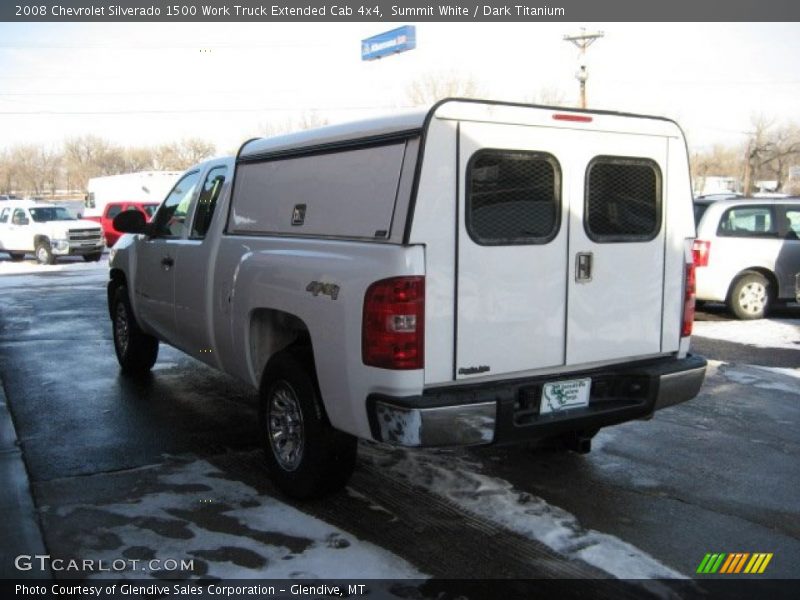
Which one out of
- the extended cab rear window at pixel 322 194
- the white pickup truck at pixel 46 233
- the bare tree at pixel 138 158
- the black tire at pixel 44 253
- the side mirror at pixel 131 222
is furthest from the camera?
the bare tree at pixel 138 158

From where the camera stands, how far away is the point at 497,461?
17.2 ft

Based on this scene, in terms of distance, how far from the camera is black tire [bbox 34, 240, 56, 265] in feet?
77.7

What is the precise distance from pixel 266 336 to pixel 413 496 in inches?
53.5

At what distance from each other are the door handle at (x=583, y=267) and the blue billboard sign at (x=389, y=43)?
31.6 metres

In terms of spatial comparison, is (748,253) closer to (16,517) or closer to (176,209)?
(176,209)

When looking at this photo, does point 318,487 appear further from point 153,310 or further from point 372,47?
point 372,47

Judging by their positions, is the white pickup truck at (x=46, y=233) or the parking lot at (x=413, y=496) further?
the white pickup truck at (x=46, y=233)

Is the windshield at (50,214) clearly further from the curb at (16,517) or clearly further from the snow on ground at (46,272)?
the curb at (16,517)

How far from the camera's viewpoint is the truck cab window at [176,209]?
634 centimetres

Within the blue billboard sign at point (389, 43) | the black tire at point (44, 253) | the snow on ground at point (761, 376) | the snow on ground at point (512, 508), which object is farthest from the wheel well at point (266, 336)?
the blue billboard sign at point (389, 43)

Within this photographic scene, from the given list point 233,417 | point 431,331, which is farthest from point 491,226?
point 233,417

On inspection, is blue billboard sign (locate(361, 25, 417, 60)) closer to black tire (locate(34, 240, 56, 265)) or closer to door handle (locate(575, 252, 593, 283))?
black tire (locate(34, 240, 56, 265))

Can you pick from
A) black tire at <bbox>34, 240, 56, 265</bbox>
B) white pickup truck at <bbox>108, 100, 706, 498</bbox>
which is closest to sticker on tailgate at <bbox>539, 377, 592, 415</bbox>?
white pickup truck at <bbox>108, 100, 706, 498</bbox>

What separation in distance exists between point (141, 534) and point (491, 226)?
2418 mm
